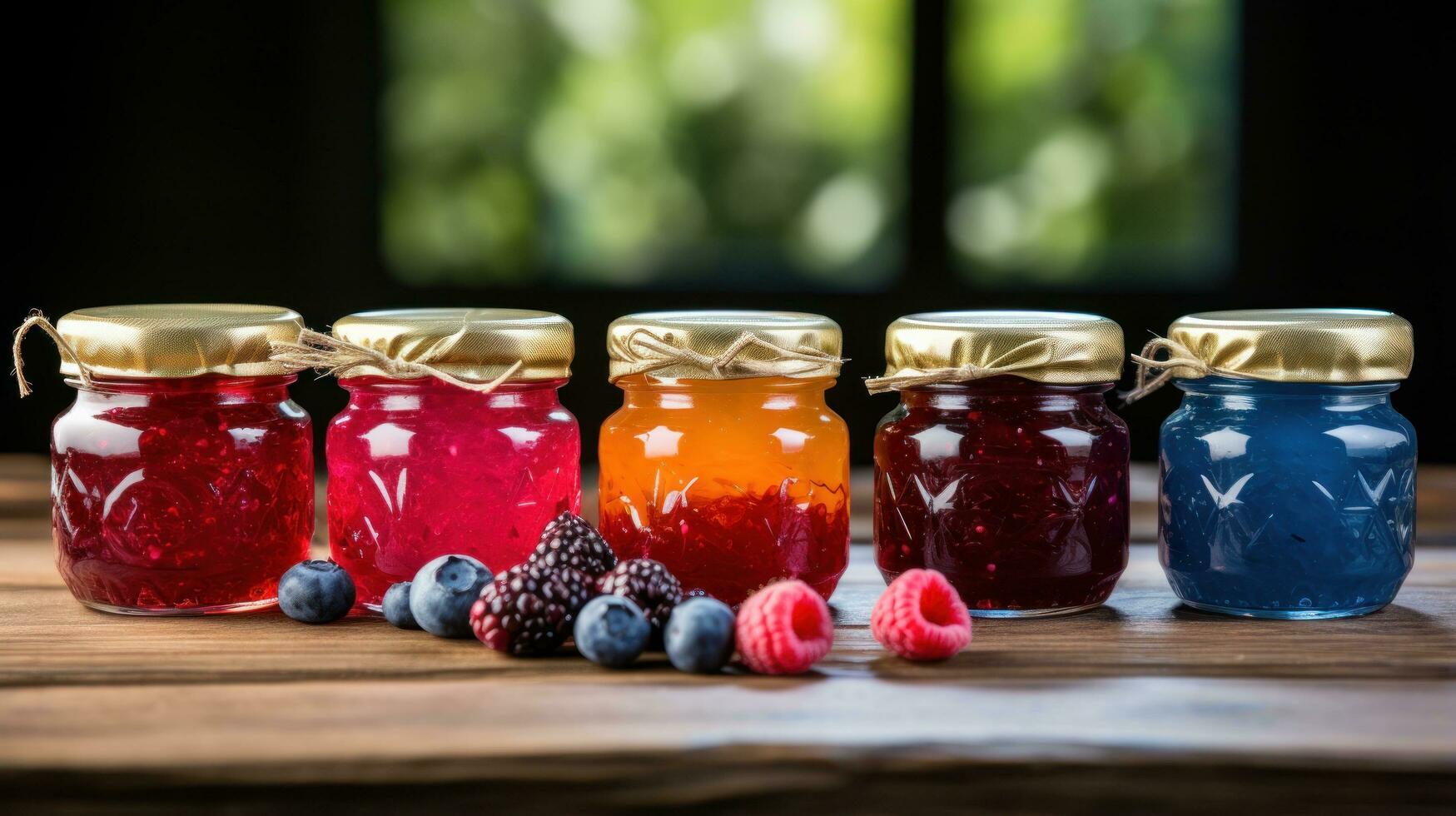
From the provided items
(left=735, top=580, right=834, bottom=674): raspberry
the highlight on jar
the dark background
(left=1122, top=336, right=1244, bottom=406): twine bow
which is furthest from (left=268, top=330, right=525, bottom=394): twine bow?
the dark background

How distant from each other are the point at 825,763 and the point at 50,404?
2830mm

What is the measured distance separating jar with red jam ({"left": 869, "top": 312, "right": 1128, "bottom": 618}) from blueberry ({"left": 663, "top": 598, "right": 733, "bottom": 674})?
0.25 meters

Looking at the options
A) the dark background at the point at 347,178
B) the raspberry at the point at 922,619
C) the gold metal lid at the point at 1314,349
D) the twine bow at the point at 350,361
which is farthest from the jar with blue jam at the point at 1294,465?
the dark background at the point at 347,178

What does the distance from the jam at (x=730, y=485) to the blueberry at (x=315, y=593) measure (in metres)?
0.26

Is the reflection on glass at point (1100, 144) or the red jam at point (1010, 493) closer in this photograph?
the red jam at point (1010, 493)

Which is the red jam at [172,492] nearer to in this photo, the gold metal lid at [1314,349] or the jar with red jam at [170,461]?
the jar with red jam at [170,461]

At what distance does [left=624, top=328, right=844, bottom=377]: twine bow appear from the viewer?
3.79 feet

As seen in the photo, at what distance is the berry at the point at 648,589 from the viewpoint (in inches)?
41.7

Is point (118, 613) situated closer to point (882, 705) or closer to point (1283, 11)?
point (882, 705)

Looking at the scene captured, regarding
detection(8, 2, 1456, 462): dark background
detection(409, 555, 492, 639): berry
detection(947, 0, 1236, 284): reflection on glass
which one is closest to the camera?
detection(409, 555, 492, 639): berry

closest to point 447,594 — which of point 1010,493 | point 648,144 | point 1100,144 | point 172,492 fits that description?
point 172,492

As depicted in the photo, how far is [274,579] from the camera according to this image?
1.22 metres

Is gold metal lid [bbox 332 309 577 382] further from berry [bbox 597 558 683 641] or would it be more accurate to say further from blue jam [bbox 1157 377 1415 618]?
blue jam [bbox 1157 377 1415 618]

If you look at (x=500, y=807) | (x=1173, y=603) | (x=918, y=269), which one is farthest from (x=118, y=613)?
(x=918, y=269)
